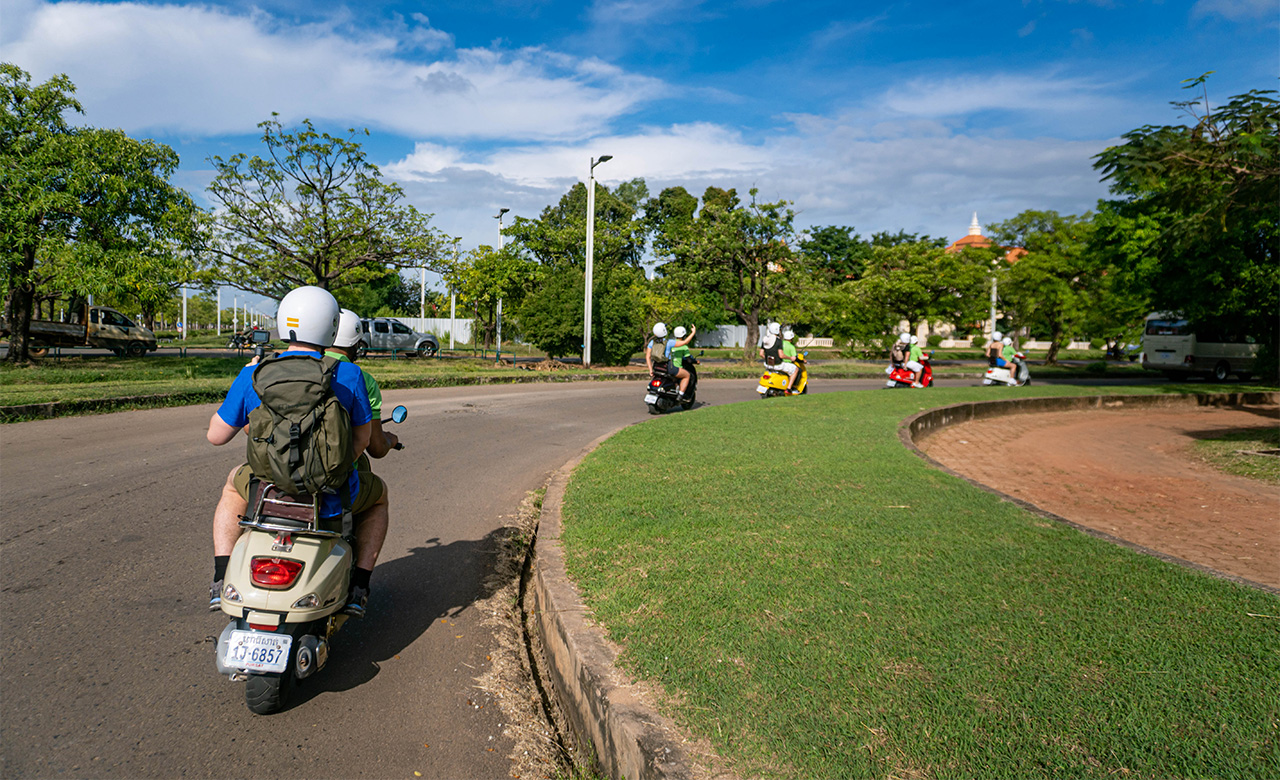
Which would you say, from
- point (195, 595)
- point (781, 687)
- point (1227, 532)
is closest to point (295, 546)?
point (195, 595)

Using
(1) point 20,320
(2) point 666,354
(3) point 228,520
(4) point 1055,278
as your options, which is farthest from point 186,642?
(4) point 1055,278

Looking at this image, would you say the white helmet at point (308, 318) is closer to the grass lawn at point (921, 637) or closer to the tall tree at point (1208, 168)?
the grass lawn at point (921, 637)

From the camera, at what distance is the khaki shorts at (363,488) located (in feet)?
11.4

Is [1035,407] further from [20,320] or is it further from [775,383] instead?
[20,320]

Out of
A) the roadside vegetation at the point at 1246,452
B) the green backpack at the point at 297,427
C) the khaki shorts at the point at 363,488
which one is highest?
the green backpack at the point at 297,427

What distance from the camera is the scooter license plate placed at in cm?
298

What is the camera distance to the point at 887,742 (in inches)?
99.2

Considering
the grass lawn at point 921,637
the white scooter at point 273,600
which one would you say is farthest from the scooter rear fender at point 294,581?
the grass lawn at point 921,637

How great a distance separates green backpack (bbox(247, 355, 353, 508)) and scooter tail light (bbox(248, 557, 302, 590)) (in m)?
0.31

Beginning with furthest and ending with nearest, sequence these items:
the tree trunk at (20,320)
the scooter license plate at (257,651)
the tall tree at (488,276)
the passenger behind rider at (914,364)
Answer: the tall tree at (488,276) → the passenger behind rider at (914,364) → the tree trunk at (20,320) → the scooter license plate at (257,651)

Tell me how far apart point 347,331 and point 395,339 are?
2956cm

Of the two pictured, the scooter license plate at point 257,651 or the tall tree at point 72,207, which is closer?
the scooter license plate at point 257,651

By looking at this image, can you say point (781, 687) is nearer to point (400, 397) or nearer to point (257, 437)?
point (257, 437)

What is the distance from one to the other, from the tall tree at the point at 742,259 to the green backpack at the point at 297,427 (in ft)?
100
